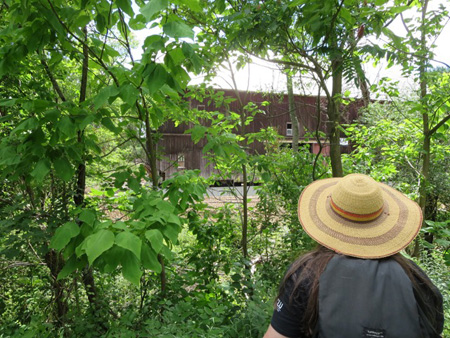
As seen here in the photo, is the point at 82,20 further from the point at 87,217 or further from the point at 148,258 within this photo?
the point at 148,258

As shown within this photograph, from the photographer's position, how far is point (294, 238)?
11.8 ft

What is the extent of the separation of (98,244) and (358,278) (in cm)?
107

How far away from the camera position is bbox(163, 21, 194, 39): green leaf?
4.41 feet

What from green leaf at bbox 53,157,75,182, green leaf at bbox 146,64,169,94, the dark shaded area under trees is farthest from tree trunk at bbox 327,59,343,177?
green leaf at bbox 53,157,75,182

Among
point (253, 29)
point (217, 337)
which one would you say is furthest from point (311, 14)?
point (217, 337)

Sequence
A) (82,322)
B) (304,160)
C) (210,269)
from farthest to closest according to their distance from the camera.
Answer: (304,160) < (210,269) < (82,322)

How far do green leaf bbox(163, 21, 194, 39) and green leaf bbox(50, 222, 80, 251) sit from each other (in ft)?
3.95

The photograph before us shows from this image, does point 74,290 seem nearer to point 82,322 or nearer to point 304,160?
point 82,322

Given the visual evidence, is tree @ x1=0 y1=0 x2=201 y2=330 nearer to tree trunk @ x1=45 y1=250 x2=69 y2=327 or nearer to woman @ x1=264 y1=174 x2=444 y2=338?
tree trunk @ x1=45 y1=250 x2=69 y2=327

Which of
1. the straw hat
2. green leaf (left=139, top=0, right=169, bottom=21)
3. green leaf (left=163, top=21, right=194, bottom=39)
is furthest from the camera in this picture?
green leaf (left=163, top=21, right=194, bottom=39)

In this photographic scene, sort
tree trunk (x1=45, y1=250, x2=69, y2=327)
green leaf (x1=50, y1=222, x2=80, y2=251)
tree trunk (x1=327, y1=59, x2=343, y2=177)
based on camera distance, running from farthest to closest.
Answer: tree trunk (x1=45, y1=250, x2=69, y2=327)
tree trunk (x1=327, y1=59, x2=343, y2=177)
green leaf (x1=50, y1=222, x2=80, y2=251)

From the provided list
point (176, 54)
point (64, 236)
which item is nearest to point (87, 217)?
point (64, 236)

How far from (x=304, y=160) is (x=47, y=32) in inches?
120

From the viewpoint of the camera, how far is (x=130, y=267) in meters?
1.29
